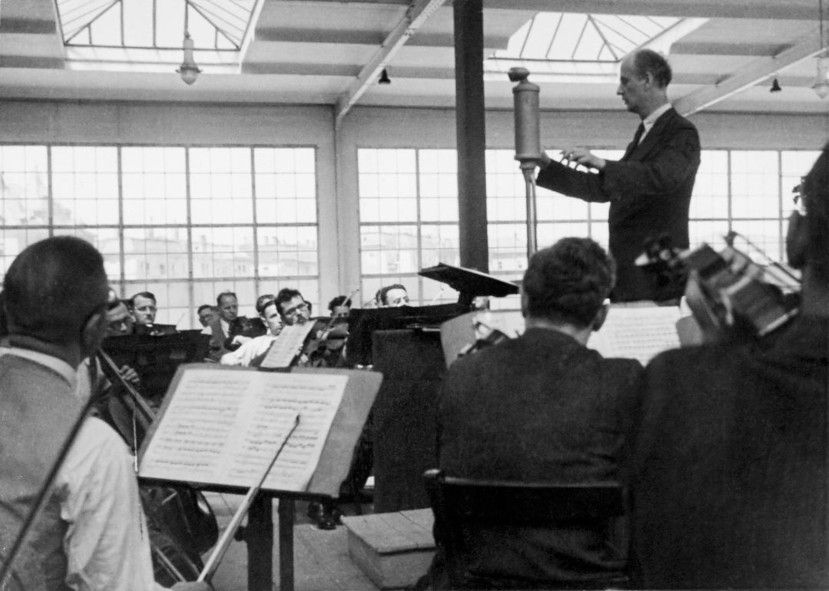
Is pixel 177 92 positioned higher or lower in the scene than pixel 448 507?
higher

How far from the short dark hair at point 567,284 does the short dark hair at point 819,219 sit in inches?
48.7

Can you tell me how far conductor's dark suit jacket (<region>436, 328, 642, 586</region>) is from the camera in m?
2.03

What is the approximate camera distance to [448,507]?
1.98m

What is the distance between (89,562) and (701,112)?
53.4 feet

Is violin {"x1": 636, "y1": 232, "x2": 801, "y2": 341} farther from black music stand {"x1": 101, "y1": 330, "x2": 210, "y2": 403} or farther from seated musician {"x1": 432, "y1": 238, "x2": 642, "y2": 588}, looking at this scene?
black music stand {"x1": 101, "y1": 330, "x2": 210, "y2": 403}

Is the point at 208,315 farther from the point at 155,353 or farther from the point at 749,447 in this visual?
the point at 749,447

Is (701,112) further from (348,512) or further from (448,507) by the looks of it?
(448,507)

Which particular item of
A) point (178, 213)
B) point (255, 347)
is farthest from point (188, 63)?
point (178, 213)

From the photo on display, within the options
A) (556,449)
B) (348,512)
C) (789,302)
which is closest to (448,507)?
(556,449)

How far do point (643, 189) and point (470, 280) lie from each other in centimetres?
97

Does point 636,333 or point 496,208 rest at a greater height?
point 496,208

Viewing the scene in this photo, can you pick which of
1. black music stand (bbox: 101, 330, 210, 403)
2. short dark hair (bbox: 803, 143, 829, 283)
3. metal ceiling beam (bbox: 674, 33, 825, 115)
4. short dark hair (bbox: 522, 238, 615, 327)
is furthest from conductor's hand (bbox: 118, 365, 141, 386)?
metal ceiling beam (bbox: 674, 33, 825, 115)

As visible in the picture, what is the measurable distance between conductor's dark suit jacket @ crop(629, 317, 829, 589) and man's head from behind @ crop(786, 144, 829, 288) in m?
0.09

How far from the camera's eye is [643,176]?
312 cm
